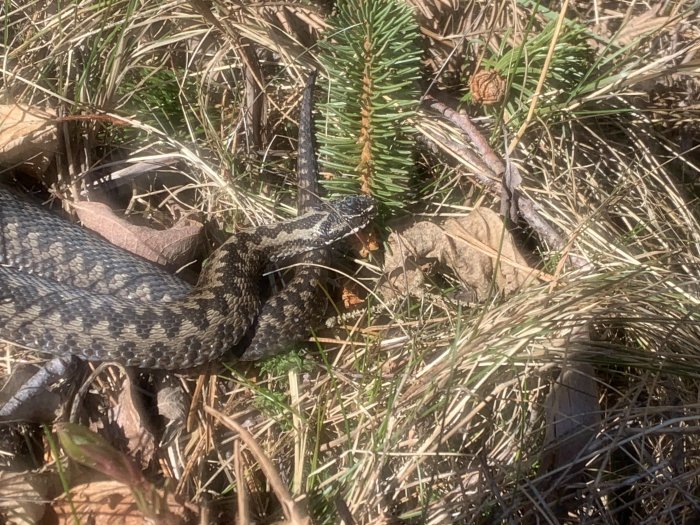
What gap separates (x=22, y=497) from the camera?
2645mm

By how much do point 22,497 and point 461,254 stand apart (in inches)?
88.7

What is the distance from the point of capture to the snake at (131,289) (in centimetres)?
339

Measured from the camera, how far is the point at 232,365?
3512mm

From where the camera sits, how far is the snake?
3.39 metres

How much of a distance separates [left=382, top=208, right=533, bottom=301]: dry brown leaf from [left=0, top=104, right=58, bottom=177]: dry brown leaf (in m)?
1.87

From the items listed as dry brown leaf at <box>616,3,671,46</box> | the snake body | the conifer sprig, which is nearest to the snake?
the snake body

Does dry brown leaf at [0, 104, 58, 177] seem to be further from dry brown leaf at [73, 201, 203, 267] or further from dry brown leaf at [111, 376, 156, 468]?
dry brown leaf at [111, 376, 156, 468]

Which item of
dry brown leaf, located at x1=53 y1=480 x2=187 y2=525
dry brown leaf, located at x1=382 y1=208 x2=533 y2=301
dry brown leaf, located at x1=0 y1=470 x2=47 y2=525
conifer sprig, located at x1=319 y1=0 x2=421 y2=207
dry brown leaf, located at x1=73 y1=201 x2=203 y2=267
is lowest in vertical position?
dry brown leaf, located at x1=53 y1=480 x2=187 y2=525

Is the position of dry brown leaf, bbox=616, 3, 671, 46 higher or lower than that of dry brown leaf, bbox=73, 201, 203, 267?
higher

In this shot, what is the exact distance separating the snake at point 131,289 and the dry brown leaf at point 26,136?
0.73 ft

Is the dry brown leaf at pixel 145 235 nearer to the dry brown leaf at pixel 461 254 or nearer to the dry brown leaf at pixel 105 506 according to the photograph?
the dry brown leaf at pixel 461 254

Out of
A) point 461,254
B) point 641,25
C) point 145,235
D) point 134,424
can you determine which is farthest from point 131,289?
point 641,25

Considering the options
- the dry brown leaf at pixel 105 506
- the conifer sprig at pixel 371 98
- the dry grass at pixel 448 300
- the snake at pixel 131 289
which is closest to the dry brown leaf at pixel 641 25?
the dry grass at pixel 448 300

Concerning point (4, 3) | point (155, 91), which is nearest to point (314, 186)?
point (155, 91)
